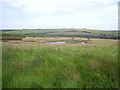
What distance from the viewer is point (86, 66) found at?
6246 mm

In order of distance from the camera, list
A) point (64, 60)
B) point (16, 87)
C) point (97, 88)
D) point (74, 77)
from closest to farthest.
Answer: point (16, 87)
point (97, 88)
point (74, 77)
point (64, 60)

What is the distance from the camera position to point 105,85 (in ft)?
16.4

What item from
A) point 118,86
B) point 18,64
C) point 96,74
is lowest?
point 118,86

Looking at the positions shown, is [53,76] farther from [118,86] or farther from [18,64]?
[118,86]

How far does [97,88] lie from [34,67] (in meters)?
2.89

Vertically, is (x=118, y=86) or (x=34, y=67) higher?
(x=34, y=67)

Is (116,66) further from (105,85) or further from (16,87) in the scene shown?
(16,87)

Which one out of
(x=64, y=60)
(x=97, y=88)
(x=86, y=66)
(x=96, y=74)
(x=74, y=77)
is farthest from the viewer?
(x=64, y=60)

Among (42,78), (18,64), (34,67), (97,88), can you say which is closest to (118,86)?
(97,88)

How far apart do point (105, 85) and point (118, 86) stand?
583mm

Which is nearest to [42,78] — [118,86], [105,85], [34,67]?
[34,67]

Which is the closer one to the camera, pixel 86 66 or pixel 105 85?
pixel 105 85

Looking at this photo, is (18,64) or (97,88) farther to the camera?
(18,64)

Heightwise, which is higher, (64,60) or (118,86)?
(64,60)
